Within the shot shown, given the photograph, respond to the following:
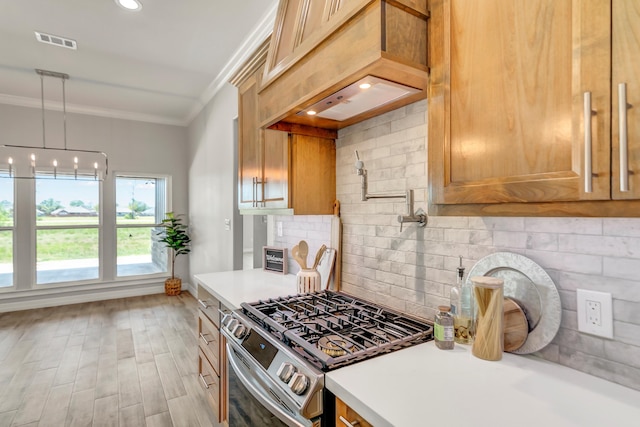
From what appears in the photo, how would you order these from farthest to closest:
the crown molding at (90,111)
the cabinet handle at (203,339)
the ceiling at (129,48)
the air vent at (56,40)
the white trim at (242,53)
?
1. the crown molding at (90,111)
2. the air vent at (56,40)
3. the white trim at (242,53)
4. the ceiling at (129,48)
5. the cabinet handle at (203,339)

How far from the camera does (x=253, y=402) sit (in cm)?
139

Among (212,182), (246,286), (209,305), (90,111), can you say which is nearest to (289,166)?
(246,286)


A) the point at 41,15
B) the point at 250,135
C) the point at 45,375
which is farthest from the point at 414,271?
the point at 41,15

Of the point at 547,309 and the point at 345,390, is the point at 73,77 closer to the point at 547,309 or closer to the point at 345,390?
the point at 345,390

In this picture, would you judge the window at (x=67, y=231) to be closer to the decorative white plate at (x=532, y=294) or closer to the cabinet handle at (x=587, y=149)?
the decorative white plate at (x=532, y=294)

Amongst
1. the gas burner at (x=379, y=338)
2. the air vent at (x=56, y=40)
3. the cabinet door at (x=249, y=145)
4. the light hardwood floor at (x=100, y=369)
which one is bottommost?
the light hardwood floor at (x=100, y=369)

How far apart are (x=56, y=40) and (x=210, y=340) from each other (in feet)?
10.0

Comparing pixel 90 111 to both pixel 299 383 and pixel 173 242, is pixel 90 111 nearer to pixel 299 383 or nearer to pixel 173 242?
pixel 173 242

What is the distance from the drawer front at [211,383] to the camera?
204 centimetres

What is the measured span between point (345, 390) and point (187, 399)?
6.69 ft

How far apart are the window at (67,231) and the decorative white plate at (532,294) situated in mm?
5670

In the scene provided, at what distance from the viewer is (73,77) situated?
385 centimetres

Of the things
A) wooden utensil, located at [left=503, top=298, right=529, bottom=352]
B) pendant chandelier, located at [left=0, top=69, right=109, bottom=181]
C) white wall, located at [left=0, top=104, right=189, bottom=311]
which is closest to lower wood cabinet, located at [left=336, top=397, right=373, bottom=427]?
wooden utensil, located at [left=503, top=298, right=529, bottom=352]

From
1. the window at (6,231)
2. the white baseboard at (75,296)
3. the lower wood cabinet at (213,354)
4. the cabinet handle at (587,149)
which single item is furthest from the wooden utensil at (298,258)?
the window at (6,231)
